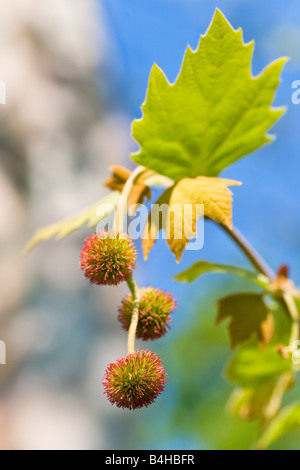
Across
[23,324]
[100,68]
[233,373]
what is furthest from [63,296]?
[233,373]

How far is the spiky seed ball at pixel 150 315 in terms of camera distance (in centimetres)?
97

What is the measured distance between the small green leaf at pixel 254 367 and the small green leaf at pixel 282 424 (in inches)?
4.6

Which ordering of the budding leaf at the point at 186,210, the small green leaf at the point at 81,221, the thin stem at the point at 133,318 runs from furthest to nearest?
the small green leaf at the point at 81,221 → the budding leaf at the point at 186,210 → the thin stem at the point at 133,318

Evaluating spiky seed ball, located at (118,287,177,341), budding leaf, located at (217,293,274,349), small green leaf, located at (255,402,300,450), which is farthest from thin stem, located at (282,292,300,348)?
spiky seed ball, located at (118,287,177,341)

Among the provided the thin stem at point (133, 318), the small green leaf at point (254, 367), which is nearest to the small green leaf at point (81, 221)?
the thin stem at point (133, 318)

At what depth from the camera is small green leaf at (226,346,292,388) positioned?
1424 millimetres

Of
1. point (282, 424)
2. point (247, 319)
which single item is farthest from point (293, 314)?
point (282, 424)

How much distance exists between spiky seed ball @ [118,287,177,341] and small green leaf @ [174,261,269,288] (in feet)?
0.44

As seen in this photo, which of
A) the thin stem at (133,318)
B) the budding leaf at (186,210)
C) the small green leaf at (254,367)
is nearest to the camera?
the thin stem at (133,318)

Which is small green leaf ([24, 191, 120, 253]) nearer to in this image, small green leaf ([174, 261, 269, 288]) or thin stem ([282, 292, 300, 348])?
small green leaf ([174, 261, 269, 288])

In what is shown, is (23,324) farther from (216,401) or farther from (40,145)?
(216,401)

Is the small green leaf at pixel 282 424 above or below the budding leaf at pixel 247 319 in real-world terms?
below

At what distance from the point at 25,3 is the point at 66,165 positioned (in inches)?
75.1

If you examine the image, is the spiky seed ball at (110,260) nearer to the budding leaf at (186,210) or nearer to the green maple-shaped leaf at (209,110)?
the budding leaf at (186,210)
